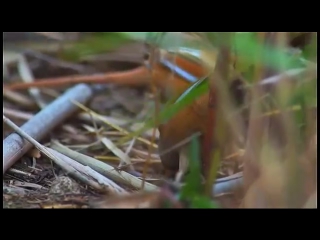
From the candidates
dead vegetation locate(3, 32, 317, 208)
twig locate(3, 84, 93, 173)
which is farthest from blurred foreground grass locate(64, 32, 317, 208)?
twig locate(3, 84, 93, 173)

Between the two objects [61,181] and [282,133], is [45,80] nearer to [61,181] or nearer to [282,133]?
[61,181]

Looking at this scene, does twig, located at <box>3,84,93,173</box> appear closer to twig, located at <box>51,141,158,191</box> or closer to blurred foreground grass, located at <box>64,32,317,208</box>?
twig, located at <box>51,141,158,191</box>

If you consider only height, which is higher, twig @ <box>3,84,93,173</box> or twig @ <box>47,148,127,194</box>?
twig @ <box>3,84,93,173</box>

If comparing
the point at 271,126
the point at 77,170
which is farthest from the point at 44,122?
the point at 271,126

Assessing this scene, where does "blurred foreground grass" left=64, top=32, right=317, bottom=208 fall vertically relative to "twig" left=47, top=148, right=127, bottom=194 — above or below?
above

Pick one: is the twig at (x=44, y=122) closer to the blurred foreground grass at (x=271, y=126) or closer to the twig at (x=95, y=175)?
the twig at (x=95, y=175)

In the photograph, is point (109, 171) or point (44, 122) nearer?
point (109, 171)

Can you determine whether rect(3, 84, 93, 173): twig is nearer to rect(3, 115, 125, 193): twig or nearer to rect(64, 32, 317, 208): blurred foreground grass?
rect(3, 115, 125, 193): twig

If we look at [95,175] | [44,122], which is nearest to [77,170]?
[95,175]

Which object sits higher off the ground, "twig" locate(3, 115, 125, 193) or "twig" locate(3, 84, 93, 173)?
"twig" locate(3, 84, 93, 173)

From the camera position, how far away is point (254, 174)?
1.66 feet

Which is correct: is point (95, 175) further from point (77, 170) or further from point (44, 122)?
point (44, 122)

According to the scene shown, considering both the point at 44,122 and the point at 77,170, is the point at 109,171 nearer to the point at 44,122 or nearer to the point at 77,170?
the point at 77,170
